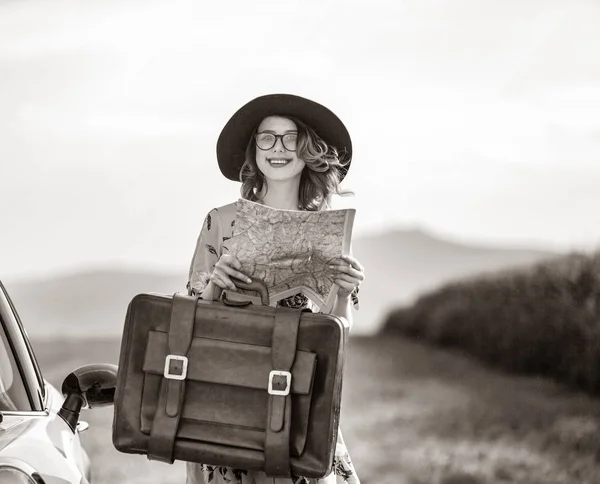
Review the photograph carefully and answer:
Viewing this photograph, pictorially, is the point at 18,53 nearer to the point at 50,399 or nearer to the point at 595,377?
the point at 595,377

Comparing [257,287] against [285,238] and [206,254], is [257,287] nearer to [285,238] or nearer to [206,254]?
[285,238]

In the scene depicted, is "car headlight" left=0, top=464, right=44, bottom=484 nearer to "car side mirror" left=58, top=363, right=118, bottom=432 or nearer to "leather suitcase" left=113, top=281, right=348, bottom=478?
"leather suitcase" left=113, top=281, right=348, bottom=478

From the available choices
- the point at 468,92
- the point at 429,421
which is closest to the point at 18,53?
the point at 468,92

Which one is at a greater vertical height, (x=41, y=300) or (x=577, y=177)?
(x=577, y=177)

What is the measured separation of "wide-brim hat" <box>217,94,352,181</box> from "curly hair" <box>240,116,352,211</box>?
0.08 feet

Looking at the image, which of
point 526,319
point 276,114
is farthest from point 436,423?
point 276,114

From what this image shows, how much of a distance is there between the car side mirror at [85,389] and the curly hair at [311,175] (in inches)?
33.1

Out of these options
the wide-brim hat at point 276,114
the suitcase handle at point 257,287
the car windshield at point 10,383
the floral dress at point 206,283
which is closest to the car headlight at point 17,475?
the car windshield at point 10,383

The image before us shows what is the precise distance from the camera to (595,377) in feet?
26.1

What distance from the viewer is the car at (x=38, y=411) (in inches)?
76.5

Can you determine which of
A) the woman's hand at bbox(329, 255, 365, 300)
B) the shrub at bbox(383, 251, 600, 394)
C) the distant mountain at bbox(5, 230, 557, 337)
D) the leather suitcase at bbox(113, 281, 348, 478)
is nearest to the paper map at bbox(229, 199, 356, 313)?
the woman's hand at bbox(329, 255, 365, 300)

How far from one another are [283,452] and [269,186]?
40.4 inches

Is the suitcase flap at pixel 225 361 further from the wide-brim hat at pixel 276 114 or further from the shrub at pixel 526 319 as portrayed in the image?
the shrub at pixel 526 319

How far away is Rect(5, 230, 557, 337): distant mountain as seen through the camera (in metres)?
8.72
